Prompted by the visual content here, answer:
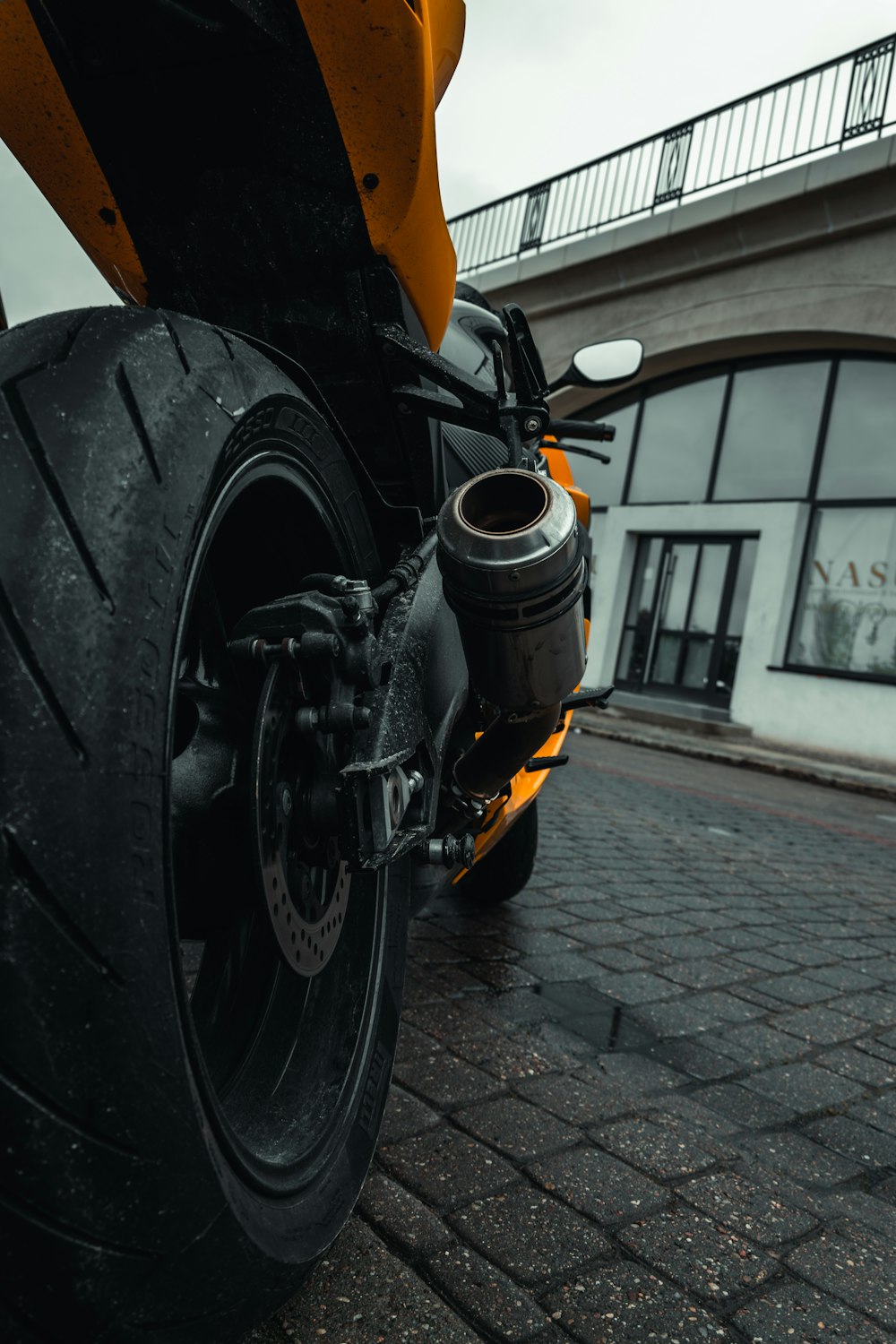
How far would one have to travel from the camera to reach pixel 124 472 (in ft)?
3.18

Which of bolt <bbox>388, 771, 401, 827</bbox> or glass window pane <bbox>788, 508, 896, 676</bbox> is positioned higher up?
glass window pane <bbox>788, 508, 896, 676</bbox>

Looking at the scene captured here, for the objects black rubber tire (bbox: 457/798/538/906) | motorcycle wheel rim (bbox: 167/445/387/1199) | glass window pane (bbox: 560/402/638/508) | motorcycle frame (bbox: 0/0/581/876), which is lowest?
black rubber tire (bbox: 457/798/538/906)

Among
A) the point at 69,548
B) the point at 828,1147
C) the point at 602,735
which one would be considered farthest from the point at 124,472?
the point at 602,735

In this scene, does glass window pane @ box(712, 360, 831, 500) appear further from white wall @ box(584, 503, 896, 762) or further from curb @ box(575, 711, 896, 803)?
curb @ box(575, 711, 896, 803)

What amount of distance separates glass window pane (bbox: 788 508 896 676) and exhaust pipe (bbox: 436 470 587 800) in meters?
12.0

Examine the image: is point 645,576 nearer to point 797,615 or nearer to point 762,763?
point 797,615

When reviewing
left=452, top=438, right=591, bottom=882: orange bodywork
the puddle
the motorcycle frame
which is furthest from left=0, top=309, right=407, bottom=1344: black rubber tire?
the puddle

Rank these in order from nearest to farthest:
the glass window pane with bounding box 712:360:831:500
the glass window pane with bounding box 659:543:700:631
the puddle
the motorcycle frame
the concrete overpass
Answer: the motorcycle frame < the puddle < the concrete overpass < the glass window pane with bounding box 712:360:831:500 < the glass window pane with bounding box 659:543:700:631

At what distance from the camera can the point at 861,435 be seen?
1322cm

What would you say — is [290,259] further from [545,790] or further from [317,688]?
[545,790]

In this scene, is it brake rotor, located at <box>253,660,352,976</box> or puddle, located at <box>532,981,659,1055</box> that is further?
puddle, located at <box>532,981,659,1055</box>

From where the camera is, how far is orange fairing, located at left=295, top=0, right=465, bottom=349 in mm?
1386

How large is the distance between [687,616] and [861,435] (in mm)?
3473

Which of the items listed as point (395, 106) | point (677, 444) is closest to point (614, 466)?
point (677, 444)
